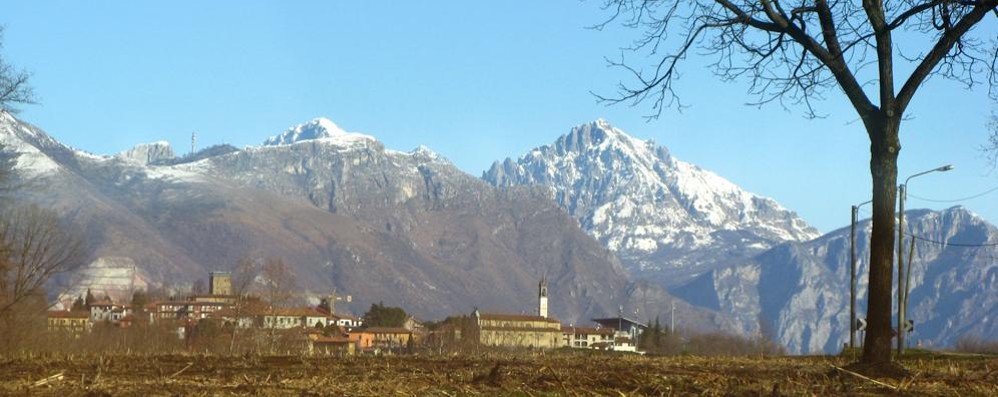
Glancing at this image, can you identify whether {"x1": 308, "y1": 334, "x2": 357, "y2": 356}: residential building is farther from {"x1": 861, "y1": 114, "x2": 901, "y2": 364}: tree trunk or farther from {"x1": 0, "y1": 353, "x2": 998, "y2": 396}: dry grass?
{"x1": 861, "y1": 114, "x2": 901, "y2": 364}: tree trunk

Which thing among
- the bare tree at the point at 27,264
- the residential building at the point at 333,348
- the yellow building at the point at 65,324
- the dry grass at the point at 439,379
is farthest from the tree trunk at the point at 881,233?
the yellow building at the point at 65,324

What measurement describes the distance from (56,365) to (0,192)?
3542 centimetres

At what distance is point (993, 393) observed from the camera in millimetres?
13570

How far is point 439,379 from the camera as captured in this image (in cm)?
1460

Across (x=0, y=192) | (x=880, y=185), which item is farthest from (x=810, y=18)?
(x=0, y=192)

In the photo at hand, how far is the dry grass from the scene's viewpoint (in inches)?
520

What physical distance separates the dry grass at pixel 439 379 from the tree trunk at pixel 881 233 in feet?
4.24

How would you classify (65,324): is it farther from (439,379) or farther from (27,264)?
(439,379)

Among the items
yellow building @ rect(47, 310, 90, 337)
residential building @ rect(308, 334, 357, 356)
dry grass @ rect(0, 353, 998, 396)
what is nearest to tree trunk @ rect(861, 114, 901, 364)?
dry grass @ rect(0, 353, 998, 396)

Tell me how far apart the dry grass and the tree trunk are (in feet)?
4.24

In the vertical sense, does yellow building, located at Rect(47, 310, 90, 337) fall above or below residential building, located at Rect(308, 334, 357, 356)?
above

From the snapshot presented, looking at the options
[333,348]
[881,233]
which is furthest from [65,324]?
[881,233]

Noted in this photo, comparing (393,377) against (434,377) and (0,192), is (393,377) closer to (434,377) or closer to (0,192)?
(434,377)

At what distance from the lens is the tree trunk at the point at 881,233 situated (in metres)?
19.3
